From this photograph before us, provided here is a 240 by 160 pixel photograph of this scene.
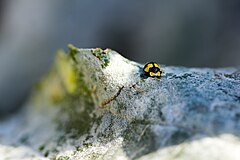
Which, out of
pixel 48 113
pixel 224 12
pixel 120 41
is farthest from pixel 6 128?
pixel 224 12

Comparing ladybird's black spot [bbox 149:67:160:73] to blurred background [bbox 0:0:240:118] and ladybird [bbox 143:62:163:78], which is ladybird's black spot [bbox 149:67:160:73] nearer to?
ladybird [bbox 143:62:163:78]

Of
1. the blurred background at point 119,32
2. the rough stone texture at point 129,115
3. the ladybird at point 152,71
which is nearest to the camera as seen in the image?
the rough stone texture at point 129,115

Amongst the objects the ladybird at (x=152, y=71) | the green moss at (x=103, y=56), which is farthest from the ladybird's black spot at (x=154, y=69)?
the green moss at (x=103, y=56)

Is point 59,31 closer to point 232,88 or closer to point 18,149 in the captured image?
point 18,149

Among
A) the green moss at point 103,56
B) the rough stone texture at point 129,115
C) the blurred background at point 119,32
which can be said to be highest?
the blurred background at point 119,32

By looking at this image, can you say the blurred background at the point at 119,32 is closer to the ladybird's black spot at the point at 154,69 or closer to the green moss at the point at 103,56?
the green moss at the point at 103,56

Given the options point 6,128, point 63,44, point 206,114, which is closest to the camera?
point 206,114
